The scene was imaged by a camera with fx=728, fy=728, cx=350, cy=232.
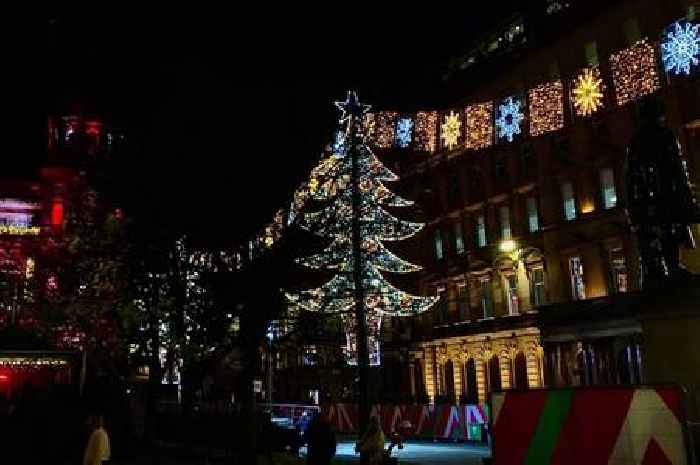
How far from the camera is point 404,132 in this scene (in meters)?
24.6

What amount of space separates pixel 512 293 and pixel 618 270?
8582mm

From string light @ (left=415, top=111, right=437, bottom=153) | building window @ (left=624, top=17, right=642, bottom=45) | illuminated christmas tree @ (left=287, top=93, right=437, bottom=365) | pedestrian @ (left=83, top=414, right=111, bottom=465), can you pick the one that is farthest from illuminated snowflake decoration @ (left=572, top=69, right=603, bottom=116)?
building window @ (left=624, top=17, right=642, bottom=45)

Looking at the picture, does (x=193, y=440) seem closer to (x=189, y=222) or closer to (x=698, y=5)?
(x=189, y=222)

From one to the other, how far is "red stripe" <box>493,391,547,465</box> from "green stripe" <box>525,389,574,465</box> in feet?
0.16

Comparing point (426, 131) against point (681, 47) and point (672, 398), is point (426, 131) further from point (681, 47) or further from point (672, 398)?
point (672, 398)

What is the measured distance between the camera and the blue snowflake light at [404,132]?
24.4 meters

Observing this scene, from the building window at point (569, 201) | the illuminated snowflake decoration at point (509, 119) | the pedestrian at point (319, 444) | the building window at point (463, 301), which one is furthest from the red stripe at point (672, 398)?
the building window at point (463, 301)

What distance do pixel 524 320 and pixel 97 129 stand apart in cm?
4853

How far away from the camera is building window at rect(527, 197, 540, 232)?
45.3m

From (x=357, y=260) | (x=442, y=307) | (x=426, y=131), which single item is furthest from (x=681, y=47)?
(x=442, y=307)

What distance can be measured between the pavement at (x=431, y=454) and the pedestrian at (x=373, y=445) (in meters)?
8.82

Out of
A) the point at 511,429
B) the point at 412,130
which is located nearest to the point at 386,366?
the point at 412,130

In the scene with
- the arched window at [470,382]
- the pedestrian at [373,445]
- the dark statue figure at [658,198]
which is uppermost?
the dark statue figure at [658,198]

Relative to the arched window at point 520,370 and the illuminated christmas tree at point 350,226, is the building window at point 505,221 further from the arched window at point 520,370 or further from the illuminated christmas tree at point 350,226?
the illuminated christmas tree at point 350,226
